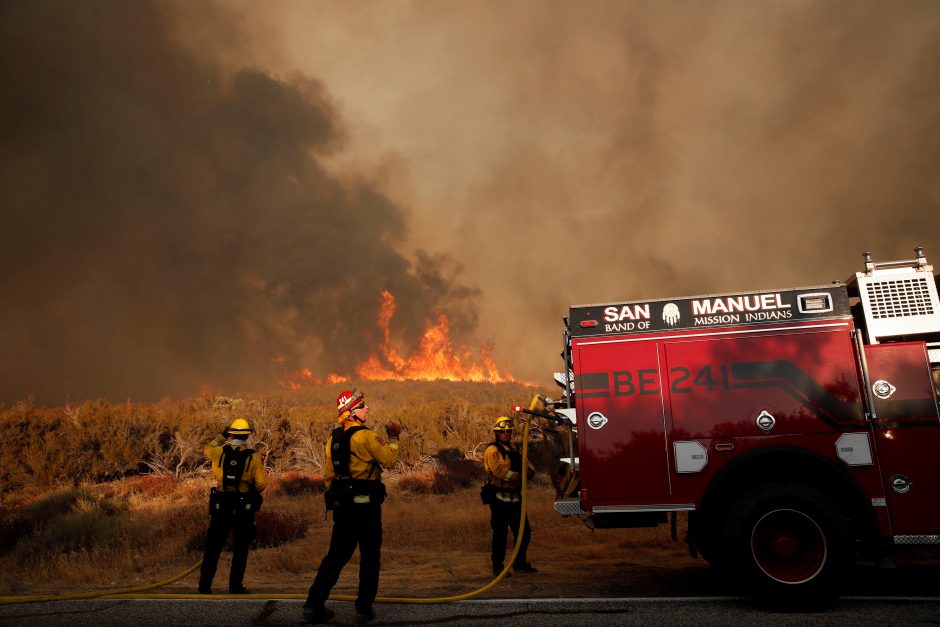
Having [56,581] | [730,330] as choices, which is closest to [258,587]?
[56,581]

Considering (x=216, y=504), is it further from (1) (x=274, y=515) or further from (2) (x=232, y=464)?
(1) (x=274, y=515)

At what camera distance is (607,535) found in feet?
39.1

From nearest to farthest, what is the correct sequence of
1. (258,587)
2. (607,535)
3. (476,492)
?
(258,587) → (607,535) → (476,492)

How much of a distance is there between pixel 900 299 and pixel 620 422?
3132mm

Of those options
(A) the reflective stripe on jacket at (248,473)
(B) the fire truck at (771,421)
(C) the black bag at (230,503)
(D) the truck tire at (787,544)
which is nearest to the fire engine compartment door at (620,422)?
(B) the fire truck at (771,421)

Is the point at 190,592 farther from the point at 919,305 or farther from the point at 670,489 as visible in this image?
the point at 919,305

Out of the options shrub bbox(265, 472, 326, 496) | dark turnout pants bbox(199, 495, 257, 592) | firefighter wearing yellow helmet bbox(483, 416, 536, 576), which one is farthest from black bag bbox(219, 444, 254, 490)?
shrub bbox(265, 472, 326, 496)

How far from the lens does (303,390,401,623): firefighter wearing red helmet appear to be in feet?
17.9

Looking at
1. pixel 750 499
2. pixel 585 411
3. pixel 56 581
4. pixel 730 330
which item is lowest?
pixel 56 581

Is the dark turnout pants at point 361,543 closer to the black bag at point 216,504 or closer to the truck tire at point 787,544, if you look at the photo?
the black bag at point 216,504

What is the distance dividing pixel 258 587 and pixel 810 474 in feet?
21.8

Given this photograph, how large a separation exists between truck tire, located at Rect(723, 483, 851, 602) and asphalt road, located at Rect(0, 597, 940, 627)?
0.22 meters

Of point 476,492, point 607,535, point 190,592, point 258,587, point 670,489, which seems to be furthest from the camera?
point 476,492

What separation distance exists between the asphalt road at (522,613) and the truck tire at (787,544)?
218 millimetres
